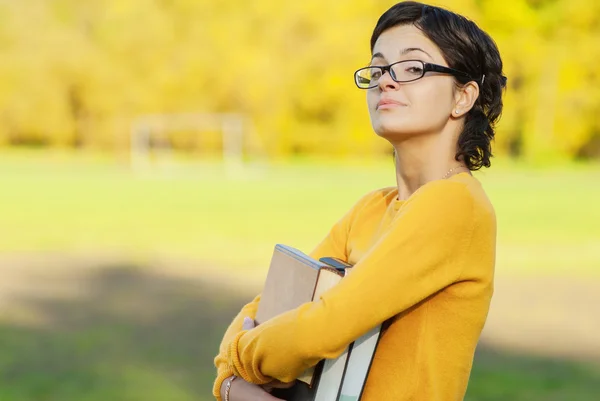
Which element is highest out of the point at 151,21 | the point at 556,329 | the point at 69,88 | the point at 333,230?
the point at 151,21

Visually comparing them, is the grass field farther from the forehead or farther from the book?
the forehead

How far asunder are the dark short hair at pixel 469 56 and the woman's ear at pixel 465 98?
14 mm

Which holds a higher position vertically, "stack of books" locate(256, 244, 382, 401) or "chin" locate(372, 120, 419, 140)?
"chin" locate(372, 120, 419, 140)

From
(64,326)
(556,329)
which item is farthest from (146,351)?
(556,329)

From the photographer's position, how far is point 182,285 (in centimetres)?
827

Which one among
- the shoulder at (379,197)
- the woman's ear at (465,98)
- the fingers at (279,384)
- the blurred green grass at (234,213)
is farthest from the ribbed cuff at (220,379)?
the blurred green grass at (234,213)

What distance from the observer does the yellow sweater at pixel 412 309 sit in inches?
54.8

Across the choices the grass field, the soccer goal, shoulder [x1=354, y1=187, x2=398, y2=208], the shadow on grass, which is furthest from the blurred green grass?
the soccer goal

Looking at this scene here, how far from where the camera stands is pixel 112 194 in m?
20.0

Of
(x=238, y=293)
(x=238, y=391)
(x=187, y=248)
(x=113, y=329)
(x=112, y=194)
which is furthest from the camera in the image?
(x=112, y=194)

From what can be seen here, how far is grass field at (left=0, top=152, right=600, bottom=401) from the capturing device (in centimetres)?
477

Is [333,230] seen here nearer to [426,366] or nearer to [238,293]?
[426,366]

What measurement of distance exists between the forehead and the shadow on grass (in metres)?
3.08

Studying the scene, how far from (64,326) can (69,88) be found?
34.7 metres
